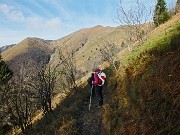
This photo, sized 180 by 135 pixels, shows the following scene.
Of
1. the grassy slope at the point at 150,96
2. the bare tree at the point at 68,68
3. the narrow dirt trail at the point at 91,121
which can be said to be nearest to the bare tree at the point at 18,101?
the bare tree at the point at 68,68

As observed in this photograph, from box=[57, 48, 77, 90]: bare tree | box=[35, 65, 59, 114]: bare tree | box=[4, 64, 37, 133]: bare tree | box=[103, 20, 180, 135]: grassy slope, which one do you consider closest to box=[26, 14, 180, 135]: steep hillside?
box=[103, 20, 180, 135]: grassy slope

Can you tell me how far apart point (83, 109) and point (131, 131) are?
27.4ft

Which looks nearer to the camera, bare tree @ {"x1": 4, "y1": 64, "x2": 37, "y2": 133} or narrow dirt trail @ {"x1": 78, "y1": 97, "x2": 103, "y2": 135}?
narrow dirt trail @ {"x1": 78, "y1": 97, "x2": 103, "y2": 135}

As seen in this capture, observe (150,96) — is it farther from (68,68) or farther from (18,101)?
(68,68)

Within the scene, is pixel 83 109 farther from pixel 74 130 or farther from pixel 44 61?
pixel 44 61

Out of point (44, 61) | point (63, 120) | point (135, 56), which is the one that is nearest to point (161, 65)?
point (135, 56)

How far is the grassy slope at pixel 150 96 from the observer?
906 cm

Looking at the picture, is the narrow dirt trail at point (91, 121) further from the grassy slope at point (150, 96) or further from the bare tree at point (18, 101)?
the bare tree at point (18, 101)

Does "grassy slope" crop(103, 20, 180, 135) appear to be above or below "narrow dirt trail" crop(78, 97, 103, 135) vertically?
above

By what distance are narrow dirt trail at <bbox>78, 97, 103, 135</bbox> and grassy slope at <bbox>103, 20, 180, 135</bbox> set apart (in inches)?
30.6

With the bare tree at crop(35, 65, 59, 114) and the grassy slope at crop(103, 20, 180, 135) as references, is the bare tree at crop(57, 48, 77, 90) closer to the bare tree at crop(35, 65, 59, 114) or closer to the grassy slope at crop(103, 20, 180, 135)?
the bare tree at crop(35, 65, 59, 114)

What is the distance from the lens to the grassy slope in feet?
29.7

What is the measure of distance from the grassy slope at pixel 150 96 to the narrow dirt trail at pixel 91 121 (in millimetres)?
777

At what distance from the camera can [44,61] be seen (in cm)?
3091
